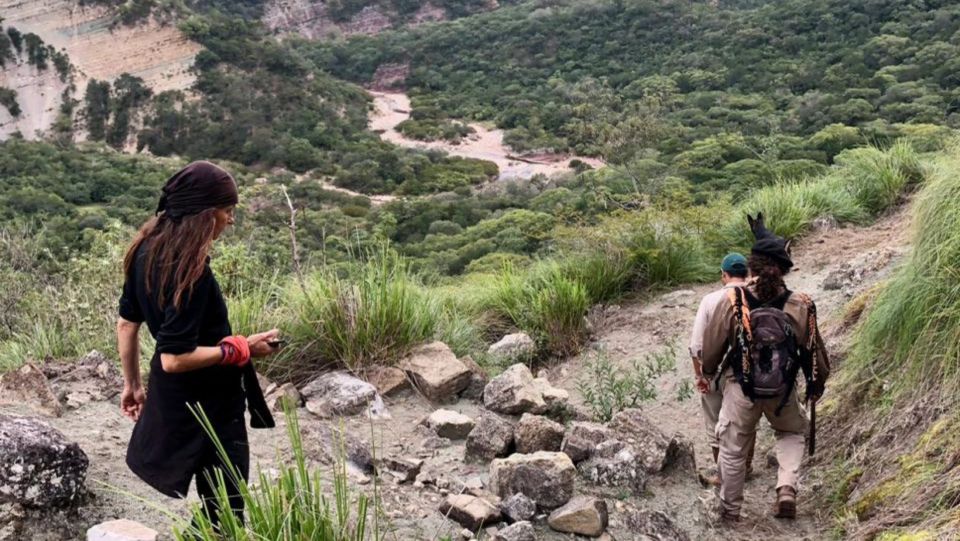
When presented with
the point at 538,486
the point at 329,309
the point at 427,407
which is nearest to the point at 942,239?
the point at 538,486

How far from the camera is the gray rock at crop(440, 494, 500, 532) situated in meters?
3.19

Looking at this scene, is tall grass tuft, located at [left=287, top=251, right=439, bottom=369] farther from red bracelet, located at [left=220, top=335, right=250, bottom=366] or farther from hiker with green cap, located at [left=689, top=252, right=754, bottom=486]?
red bracelet, located at [left=220, top=335, right=250, bottom=366]

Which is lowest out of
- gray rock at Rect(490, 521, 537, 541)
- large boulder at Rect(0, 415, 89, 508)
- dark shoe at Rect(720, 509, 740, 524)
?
dark shoe at Rect(720, 509, 740, 524)

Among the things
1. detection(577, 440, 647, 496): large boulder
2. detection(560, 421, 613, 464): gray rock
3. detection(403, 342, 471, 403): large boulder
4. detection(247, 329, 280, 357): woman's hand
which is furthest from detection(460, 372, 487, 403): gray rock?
detection(247, 329, 280, 357): woman's hand

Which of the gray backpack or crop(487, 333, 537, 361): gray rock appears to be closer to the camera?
the gray backpack

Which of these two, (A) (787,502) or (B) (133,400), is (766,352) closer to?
(A) (787,502)

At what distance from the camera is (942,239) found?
3.93 m

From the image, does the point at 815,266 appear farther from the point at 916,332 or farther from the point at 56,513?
the point at 56,513

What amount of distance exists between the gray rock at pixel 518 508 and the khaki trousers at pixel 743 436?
3.52ft

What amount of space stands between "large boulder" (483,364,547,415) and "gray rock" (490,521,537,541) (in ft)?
4.57

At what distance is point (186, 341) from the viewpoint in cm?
228

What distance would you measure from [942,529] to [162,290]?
267cm

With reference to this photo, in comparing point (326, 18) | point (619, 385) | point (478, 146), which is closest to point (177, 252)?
point (619, 385)

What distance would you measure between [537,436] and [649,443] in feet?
1.82
